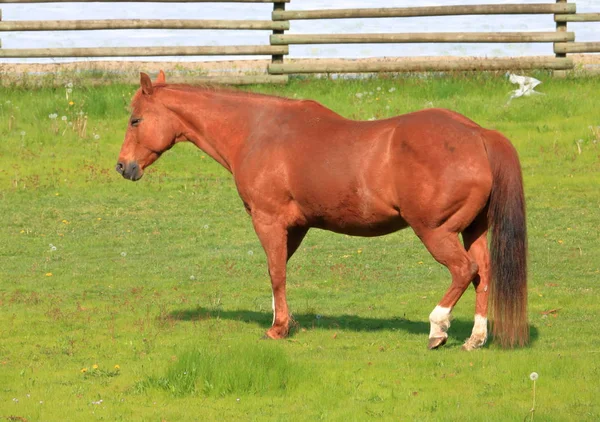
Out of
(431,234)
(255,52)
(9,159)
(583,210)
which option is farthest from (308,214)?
(255,52)

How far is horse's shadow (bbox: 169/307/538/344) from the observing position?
374 inches

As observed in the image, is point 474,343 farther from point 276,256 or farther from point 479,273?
point 276,256

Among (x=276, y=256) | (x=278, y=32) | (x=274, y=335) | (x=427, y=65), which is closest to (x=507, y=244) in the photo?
(x=276, y=256)

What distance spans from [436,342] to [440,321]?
184 mm

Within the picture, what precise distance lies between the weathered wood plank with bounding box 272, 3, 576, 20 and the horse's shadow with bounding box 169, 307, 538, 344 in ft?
35.2

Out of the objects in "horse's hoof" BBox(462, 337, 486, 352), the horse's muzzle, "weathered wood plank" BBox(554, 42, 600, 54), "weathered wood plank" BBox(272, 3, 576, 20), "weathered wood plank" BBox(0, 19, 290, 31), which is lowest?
"horse's hoof" BBox(462, 337, 486, 352)

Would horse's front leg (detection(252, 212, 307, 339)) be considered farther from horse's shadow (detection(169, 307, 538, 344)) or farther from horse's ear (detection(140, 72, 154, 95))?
horse's ear (detection(140, 72, 154, 95))

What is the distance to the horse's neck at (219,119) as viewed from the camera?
30.9 feet

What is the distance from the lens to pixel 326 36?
788 inches

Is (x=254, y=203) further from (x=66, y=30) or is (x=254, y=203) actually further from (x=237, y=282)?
(x=66, y=30)

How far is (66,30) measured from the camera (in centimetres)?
2008

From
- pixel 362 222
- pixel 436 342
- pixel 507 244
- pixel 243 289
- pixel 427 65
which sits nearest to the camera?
pixel 507 244

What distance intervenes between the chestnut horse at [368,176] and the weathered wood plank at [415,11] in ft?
34.7

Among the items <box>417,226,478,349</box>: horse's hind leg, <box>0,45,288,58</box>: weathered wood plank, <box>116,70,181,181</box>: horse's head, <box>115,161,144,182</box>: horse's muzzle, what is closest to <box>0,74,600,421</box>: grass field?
<box>417,226,478,349</box>: horse's hind leg
